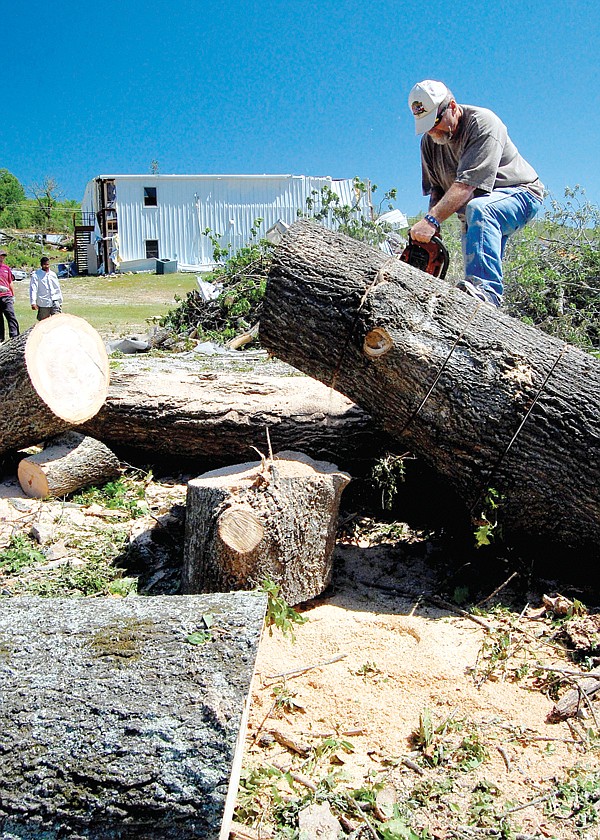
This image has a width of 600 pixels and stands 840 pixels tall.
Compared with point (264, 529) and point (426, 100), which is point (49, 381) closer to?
point (264, 529)

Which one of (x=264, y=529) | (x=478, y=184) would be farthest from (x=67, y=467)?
(x=478, y=184)

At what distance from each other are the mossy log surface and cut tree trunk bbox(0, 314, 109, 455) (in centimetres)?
282

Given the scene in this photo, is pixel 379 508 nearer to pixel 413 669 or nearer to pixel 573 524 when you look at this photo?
pixel 573 524

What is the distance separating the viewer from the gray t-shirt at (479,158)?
455 centimetres

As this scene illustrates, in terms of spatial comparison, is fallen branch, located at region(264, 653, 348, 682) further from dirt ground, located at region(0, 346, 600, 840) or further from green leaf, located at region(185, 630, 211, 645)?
green leaf, located at region(185, 630, 211, 645)

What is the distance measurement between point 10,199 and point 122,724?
6323 cm

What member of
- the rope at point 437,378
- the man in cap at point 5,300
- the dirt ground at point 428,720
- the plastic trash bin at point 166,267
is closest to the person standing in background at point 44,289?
the man in cap at point 5,300

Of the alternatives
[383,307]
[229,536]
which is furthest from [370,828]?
[383,307]

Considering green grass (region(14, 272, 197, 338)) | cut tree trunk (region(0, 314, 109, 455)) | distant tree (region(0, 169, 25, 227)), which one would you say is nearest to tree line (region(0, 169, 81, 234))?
distant tree (region(0, 169, 25, 227))

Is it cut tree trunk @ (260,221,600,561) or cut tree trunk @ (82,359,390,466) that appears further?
cut tree trunk @ (82,359,390,466)

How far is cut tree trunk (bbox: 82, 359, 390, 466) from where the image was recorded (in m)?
4.36

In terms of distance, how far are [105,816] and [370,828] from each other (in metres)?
0.80

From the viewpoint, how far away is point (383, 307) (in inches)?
137

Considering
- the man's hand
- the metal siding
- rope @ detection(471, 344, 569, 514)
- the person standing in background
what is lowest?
rope @ detection(471, 344, 569, 514)
